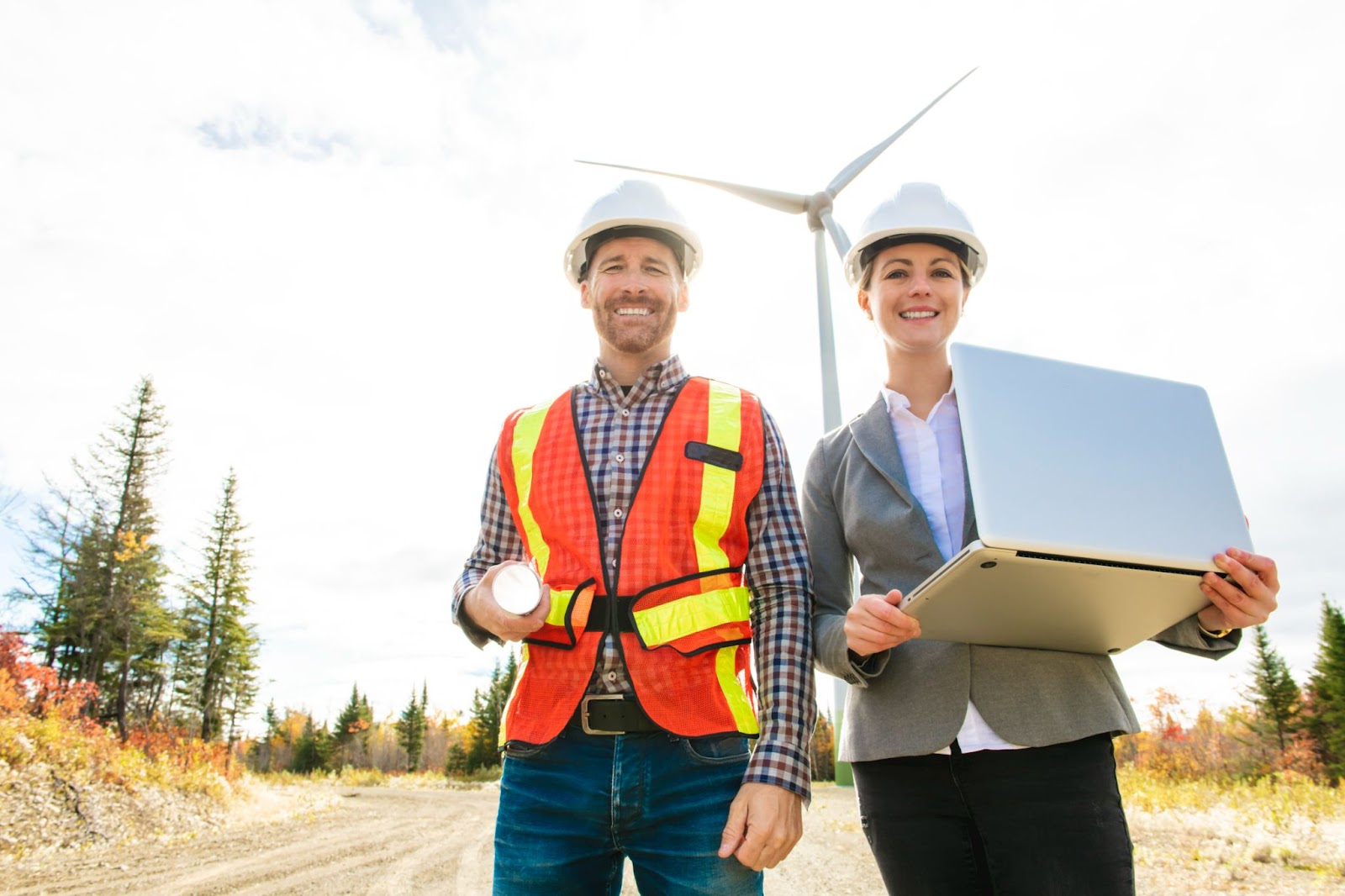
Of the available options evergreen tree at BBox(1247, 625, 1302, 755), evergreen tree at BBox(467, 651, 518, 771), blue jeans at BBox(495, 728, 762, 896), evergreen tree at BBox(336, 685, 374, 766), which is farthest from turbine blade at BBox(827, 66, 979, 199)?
evergreen tree at BBox(336, 685, 374, 766)

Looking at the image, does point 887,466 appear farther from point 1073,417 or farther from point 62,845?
point 62,845

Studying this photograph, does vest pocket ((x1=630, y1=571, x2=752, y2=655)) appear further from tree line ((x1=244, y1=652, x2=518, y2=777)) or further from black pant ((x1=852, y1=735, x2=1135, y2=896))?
tree line ((x1=244, y1=652, x2=518, y2=777))

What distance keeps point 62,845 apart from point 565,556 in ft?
47.2

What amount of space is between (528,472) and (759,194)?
16.8 m

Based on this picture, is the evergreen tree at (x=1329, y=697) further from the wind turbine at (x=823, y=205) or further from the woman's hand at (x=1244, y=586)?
the woman's hand at (x=1244, y=586)

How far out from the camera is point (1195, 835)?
32.7 feet

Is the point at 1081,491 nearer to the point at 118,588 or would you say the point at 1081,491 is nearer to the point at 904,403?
the point at 904,403

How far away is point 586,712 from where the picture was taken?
244 cm

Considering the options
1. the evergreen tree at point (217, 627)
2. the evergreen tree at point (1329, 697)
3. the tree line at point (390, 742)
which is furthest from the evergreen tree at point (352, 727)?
the evergreen tree at point (1329, 697)

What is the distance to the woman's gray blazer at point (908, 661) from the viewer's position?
244 cm

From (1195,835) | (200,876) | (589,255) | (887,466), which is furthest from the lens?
(1195,835)

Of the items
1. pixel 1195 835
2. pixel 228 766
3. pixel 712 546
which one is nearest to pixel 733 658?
pixel 712 546

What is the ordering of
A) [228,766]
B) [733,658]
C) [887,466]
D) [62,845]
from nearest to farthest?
[733,658], [887,466], [62,845], [228,766]

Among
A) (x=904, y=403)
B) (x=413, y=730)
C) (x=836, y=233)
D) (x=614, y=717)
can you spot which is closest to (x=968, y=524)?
(x=904, y=403)
